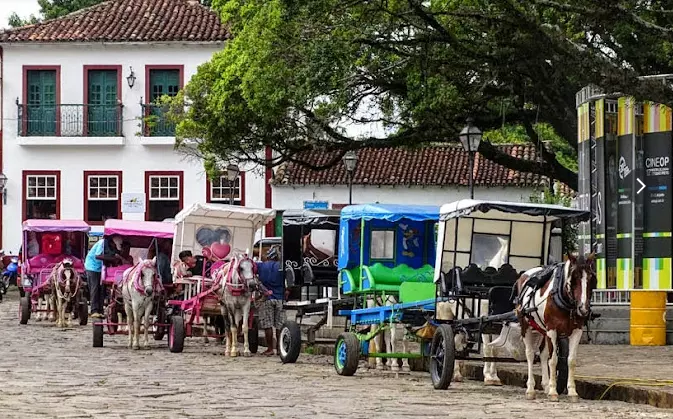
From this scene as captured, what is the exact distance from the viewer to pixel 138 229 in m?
29.1

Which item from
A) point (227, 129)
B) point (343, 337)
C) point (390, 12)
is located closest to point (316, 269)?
point (390, 12)

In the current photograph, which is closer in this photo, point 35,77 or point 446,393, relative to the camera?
point 446,393

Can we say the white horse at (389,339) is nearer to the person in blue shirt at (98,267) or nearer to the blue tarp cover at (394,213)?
the blue tarp cover at (394,213)

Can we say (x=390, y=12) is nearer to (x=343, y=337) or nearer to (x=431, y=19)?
(x=431, y=19)

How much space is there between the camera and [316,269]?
25547 mm

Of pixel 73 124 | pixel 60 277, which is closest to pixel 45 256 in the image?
pixel 60 277

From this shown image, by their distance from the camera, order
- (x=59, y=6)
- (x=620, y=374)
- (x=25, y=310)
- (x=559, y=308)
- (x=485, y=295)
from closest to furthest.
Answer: (x=559, y=308) → (x=485, y=295) → (x=620, y=374) → (x=25, y=310) → (x=59, y=6)

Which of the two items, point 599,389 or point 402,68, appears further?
point 402,68

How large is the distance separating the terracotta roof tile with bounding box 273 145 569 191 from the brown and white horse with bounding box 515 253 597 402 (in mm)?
37304

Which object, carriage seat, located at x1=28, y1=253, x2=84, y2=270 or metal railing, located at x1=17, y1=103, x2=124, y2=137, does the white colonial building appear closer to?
metal railing, located at x1=17, y1=103, x2=124, y2=137

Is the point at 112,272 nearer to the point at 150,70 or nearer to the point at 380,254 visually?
the point at 380,254

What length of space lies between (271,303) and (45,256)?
35.7ft

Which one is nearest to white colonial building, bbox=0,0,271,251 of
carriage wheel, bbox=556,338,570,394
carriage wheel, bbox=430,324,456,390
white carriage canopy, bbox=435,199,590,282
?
white carriage canopy, bbox=435,199,590,282

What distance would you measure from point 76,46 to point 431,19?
2785 cm
